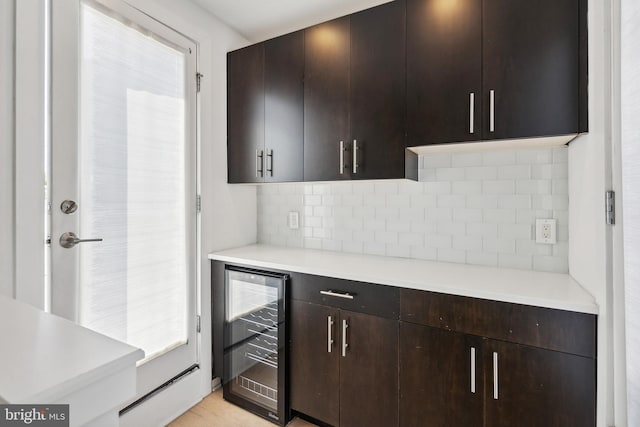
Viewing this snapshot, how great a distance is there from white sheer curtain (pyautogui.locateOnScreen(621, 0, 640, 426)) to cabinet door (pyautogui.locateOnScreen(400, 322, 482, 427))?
21.6 inches

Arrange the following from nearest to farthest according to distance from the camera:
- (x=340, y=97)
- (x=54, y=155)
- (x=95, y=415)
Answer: (x=95, y=415) < (x=54, y=155) < (x=340, y=97)

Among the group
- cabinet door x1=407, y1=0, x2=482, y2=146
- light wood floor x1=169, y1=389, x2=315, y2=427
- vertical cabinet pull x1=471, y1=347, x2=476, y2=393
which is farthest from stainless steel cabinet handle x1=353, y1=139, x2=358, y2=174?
light wood floor x1=169, y1=389, x2=315, y2=427

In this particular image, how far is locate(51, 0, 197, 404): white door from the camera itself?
1471mm

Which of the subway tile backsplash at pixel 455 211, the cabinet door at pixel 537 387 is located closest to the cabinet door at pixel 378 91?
the subway tile backsplash at pixel 455 211

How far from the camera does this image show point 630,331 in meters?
0.90

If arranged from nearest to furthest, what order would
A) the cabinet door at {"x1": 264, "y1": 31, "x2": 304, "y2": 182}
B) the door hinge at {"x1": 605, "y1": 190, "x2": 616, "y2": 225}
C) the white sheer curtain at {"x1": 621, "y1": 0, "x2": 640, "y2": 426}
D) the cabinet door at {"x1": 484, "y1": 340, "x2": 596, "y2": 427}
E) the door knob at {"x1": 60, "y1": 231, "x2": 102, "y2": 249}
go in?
the white sheer curtain at {"x1": 621, "y1": 0, "x2": 640, "y2": 426} → the door hinge at {"x1": 605, "y1": 190, "x2": 616, "y2": 225} → the cabinet door at {"x1": 484, "y1": 340, "x2": 596, "y2": 427} → the door knob at {"x1": 60, "y1": 231, "x2": 102, "y2": 249} → the cabinet door at {"x1": 264, "y1": 31, "x2": 304, "y2": 182}

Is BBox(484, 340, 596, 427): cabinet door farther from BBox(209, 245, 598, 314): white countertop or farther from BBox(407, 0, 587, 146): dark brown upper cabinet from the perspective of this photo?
BBox(407, 0, 587, 146): dark brown upper cabinet

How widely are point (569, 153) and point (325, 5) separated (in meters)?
1.72

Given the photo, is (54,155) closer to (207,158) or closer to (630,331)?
(207,158)

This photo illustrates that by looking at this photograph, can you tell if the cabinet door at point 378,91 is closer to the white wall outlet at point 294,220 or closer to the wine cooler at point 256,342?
the white wall outlet at point 294,220

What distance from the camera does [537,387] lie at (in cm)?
127

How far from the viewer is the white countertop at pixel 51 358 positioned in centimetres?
49

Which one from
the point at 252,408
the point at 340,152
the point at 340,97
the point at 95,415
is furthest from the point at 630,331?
the point at 252,408

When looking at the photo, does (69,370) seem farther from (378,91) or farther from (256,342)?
(378,91)
